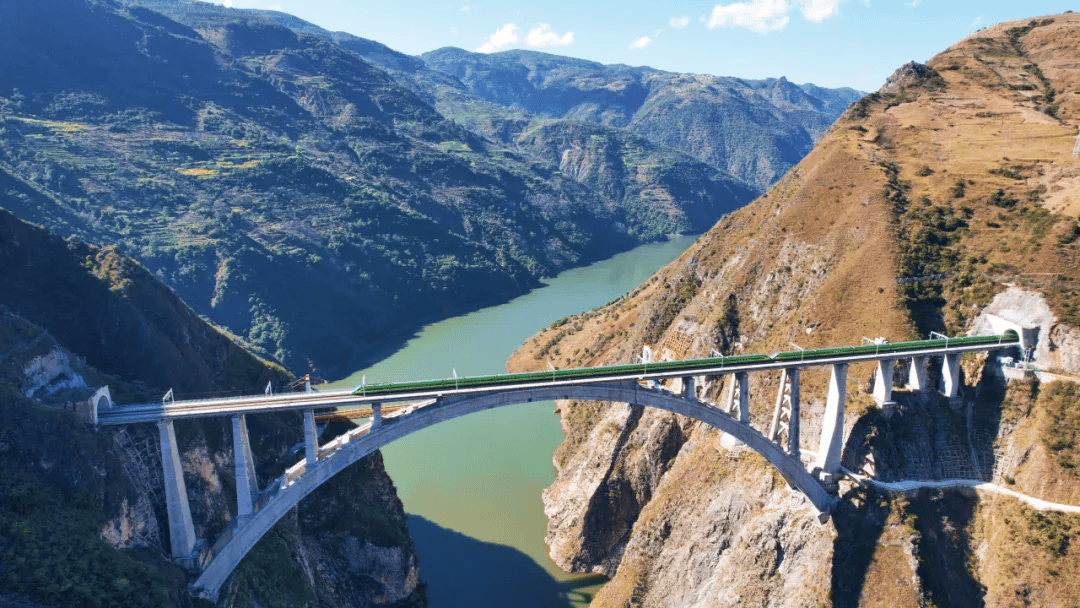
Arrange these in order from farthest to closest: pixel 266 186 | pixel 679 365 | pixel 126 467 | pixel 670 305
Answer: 1. pixel 266 186
2. pixel 670 305
3. pixel 679 365
4. pixel 126 467

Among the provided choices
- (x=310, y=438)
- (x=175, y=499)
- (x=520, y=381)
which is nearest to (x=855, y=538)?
(x=520, y=381)

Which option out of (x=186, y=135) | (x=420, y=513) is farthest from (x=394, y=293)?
(x=420, y=513)

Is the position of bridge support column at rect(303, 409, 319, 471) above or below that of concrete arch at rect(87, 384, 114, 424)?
below

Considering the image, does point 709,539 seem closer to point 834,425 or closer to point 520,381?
point 834,425

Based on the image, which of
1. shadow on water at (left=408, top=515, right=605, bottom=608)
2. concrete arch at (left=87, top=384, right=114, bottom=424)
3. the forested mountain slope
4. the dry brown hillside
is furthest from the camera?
the forested mountain slope

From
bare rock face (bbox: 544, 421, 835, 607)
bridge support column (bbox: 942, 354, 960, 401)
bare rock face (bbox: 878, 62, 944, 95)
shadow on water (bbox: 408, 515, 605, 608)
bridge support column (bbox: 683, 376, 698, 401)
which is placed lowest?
shadow on water (bbox: 408, 515, 605, 608)

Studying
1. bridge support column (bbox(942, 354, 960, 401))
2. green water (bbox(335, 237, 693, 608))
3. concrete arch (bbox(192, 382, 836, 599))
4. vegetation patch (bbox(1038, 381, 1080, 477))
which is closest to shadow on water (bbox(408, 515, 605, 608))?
green water (bbox(335, 237, 693, 608))

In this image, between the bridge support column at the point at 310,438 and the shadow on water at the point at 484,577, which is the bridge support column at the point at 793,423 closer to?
the shadow on water at the point at 484,577

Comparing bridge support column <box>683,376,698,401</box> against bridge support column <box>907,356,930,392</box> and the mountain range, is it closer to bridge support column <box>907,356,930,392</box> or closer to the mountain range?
bridge support column <box>907,356,930,392</box>
